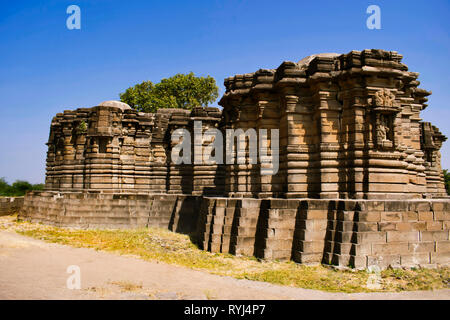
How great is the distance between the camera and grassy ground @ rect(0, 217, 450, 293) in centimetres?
872

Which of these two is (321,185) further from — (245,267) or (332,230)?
(245,267)

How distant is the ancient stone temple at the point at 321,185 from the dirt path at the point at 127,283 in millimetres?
2078

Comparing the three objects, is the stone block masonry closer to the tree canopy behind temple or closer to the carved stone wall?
the carved stone wall

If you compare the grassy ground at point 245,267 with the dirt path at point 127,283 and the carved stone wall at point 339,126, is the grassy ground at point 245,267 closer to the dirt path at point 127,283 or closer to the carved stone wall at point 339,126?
the dirt path at point 127,283

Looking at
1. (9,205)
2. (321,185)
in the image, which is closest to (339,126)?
(321,185)

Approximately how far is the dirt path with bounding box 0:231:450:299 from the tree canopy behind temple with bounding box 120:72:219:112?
28716 millimetres

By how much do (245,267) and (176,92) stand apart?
3098 centimetres

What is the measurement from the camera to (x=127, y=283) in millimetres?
8117

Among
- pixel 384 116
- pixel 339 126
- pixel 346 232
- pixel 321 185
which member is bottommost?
pixel 346 232

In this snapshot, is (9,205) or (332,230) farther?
(9,205)

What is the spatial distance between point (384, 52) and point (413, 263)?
6.74 m

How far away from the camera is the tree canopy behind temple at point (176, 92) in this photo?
124 ft

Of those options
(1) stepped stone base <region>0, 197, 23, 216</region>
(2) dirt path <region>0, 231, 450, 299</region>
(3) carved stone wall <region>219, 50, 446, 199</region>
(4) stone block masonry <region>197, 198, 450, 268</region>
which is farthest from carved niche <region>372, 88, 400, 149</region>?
(1) stepped stone base <region>0, 197, 23, 216</region>

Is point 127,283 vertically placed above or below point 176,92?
below
